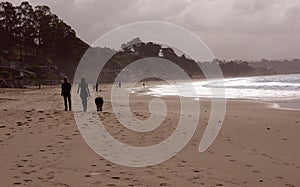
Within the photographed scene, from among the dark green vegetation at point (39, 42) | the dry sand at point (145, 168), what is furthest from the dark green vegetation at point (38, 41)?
the dry sand at point (145, 168)

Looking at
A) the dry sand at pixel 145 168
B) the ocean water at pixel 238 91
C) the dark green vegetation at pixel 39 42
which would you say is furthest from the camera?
the dark green vegetation at pixel 39 42

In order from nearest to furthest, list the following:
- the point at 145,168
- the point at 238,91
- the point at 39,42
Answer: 1. the point at 145,168
2. the point at 238,91
3. the point at 39,42

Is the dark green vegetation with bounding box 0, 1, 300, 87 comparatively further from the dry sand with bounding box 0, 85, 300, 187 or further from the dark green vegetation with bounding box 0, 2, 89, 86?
the dry sand with bounding box 0, 85, 300, 187

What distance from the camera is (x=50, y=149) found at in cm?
834

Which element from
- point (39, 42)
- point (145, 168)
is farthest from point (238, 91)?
point (39, 42)

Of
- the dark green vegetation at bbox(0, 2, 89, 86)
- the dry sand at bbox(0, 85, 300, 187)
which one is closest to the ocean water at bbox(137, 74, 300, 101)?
the dry sand at bbox(0, 85, 300, 187)

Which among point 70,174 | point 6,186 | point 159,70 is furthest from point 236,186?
point 159,70

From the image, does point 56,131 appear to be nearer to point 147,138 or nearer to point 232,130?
point 147,138

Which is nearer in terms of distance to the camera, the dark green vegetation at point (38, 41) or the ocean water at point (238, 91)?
the ocean water at point (238, 91)

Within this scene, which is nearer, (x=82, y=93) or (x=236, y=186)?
(x=236, y=186)

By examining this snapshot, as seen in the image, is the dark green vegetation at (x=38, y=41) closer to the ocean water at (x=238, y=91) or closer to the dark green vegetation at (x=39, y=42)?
the dark green vegetation at (x=39, y=42)

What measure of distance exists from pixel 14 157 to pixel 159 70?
168550mm

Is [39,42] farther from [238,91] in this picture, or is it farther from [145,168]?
[145,168]

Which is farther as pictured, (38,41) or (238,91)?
(38,41)
